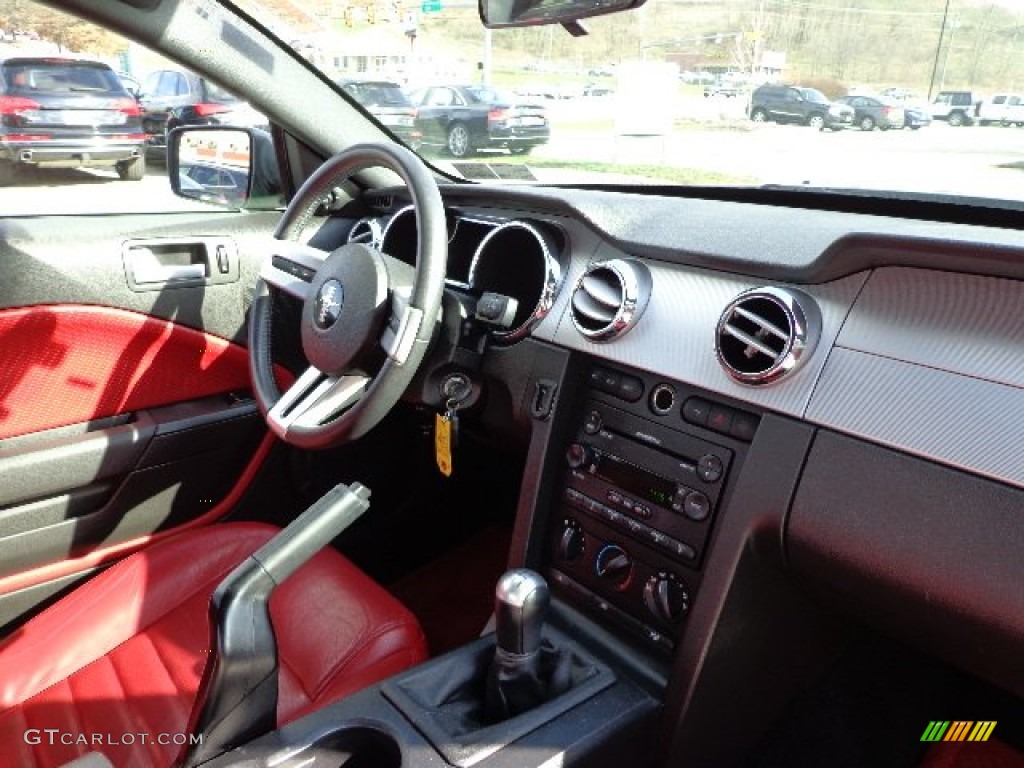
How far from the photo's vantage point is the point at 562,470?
1.64m

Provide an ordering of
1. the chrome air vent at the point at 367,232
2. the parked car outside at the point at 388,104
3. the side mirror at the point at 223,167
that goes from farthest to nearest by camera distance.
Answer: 1. the side mirror at the point at 223,167
2. the parked car outside at the point at 388,104
3. the chrome air vent at the point at 367,232

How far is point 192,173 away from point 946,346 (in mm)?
2007

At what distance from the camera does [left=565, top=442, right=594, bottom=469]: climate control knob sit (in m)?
1.59

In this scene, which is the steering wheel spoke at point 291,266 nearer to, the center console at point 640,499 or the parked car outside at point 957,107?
the center console at point 640,499

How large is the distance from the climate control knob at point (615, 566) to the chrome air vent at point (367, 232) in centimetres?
86

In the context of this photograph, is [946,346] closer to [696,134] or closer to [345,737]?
[345,737]

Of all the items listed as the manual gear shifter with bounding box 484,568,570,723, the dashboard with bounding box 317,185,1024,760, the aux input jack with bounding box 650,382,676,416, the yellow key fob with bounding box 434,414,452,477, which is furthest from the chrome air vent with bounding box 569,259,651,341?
the manual gear shifter with bounding box 484,568,570,723

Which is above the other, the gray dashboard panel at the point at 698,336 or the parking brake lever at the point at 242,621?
the gray dashboard panel at the point at 698,336

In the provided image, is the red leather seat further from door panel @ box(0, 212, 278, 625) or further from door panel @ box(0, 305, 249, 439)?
door panel @ box(0, 305, 249, 439)

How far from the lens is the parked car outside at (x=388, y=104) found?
7.48ft

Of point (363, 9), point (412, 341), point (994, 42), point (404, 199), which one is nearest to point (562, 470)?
point (412, 341)

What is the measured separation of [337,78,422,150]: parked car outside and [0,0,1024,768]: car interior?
0.05m

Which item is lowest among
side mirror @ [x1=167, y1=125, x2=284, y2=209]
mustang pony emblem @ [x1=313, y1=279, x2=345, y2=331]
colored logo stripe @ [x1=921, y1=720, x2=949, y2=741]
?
colored logo stripe @ [x1=921, y1=720, x2=949, y2=741]

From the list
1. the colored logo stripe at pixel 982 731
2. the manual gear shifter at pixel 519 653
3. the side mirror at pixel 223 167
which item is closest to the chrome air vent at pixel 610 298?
the manual gear shifter at pixel 519 653
